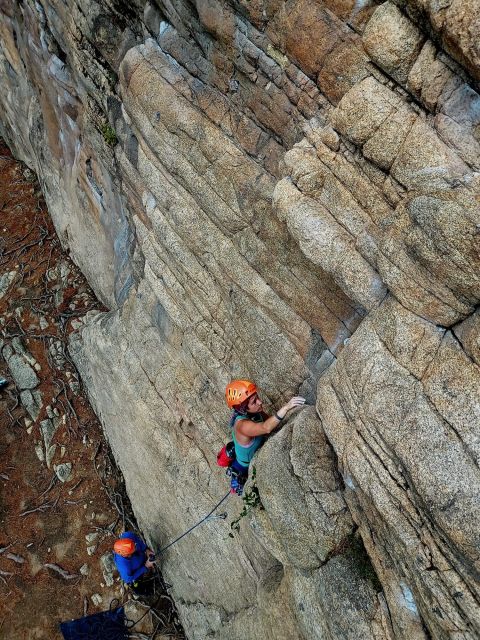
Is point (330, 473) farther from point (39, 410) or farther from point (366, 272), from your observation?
point (39, 410)

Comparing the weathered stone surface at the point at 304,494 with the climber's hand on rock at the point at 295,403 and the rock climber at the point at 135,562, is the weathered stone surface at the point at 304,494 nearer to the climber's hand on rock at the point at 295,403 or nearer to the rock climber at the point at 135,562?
the climber's hand on rock at the point at 295,403

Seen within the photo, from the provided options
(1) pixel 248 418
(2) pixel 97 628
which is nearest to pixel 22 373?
(2) pixel 97 628

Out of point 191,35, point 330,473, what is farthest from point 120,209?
point 330,473

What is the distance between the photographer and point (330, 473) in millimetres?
6512

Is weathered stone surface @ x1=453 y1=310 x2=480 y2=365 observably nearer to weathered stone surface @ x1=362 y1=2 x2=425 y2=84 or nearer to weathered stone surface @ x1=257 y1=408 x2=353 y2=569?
weathered stone surface @ x1=257 y1=408 x2=353 y2=569

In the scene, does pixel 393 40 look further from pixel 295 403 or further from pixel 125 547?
pixel 125 547

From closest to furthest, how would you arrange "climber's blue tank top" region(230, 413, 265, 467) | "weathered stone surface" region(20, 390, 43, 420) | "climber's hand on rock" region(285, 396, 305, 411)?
"climber's hand on rock" region(285, 396, 305, 411) → "climber's blue tank top" region(230, 413, 265, 467) → "weathered stone surface" region(20, 390, 43, 420)

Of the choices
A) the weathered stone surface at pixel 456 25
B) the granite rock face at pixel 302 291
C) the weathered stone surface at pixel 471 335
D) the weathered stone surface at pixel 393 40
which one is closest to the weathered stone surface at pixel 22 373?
the granite rock face at pixel 302 291

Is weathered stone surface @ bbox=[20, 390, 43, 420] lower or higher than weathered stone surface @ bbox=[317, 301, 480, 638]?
lower

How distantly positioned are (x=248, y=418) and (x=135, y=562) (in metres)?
5.53

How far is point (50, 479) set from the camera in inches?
548

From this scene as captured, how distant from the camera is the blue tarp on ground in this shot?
37.5 ft

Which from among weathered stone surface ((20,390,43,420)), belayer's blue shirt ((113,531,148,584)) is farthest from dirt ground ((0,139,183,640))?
belayer's blue shirt ((113,531,148,584))

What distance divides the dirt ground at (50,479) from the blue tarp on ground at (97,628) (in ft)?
1.17
